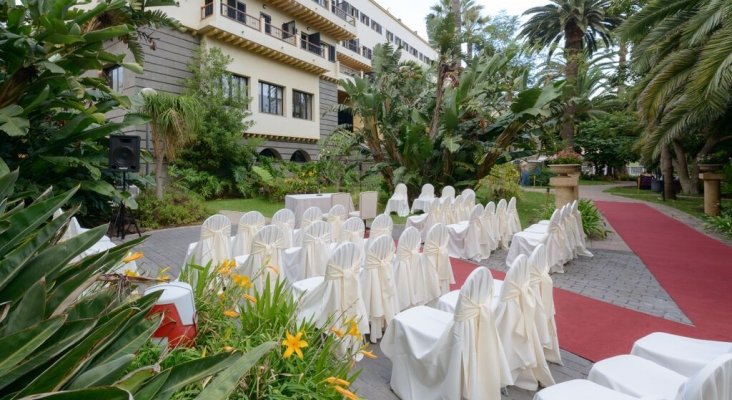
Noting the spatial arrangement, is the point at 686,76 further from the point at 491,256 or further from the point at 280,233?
the point at 280,233

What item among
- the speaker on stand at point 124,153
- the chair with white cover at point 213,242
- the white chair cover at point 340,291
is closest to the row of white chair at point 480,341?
the white chair cover at point 340,291

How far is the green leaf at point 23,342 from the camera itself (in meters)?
0.95

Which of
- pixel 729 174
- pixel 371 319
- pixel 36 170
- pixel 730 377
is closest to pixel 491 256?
pixel 371 319

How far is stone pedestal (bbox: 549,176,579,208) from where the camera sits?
9109 mm

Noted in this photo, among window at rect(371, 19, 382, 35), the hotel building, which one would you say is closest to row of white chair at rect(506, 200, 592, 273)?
the hotel building

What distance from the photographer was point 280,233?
17.4 feet

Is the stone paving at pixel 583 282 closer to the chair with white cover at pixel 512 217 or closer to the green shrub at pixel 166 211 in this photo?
the green shrub at pixel 166 211

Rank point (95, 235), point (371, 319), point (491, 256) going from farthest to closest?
1. point (491, 256)
2. point (371, 319)
3. point (95, 235)

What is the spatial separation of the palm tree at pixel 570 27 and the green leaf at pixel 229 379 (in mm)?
23902

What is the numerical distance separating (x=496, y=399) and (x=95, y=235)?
2970 millimetres


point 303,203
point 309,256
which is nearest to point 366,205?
point 303,203

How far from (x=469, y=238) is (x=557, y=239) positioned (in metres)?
1.68

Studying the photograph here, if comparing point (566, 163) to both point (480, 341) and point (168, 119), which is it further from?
point (168, 119)

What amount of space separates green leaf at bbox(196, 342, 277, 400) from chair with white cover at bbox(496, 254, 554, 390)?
2.69 metres
